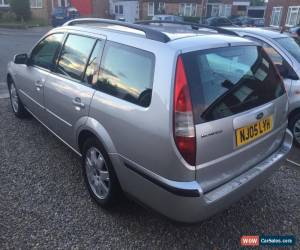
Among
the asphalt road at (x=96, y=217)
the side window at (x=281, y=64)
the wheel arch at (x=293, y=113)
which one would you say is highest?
the side window at (x=281, y=64)

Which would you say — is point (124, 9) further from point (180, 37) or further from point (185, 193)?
point (185, 193)

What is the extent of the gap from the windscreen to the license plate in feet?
7.70

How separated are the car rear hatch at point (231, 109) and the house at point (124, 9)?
31.3 metres

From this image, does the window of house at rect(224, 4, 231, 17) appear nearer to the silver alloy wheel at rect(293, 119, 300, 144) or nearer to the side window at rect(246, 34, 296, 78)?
the side window at rect(246, 34, 296, 78)

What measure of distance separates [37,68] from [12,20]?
85.9 ft

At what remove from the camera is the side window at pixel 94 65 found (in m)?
2.83

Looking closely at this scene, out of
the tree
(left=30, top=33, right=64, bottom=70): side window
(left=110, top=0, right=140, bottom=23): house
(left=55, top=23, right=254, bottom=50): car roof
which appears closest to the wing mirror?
(left=30, top=33, right=64, bottom=70): side window

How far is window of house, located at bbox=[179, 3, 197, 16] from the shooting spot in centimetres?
4225

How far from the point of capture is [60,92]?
3.28 m

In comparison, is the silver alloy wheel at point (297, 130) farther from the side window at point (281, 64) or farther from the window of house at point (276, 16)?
the window of house at point (276, 16)

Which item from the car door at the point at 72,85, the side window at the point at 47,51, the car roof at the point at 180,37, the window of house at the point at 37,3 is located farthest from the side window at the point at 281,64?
the window of house at the point at 37,3

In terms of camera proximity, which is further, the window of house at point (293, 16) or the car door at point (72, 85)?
the window of house at point (293, 16)

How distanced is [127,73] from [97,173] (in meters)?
1.05

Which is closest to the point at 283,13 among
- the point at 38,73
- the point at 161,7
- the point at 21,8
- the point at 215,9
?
the point at 161,7
